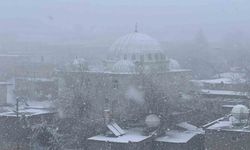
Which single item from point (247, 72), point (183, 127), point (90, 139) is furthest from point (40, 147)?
point (247, 72)

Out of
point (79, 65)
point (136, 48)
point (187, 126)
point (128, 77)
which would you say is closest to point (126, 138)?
point (187, 126)

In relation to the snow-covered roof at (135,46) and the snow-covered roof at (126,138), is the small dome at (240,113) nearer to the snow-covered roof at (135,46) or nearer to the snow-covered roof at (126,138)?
the snow-covered roof at (126,138)

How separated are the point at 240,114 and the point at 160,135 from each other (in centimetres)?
444

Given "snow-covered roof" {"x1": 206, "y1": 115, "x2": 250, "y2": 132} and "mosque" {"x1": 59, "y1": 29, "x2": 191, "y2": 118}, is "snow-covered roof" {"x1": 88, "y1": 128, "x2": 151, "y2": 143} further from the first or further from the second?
"mosque" {"x1": 59, "y1": 29, "x2": 191, "y2": 118}

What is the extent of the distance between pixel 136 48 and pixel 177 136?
1181 centimetres

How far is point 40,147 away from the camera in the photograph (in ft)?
76.2

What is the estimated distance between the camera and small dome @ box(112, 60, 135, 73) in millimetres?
33938

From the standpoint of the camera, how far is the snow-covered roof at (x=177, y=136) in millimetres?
24031

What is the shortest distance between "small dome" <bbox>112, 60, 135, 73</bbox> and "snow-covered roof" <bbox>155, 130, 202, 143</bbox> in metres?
8.07

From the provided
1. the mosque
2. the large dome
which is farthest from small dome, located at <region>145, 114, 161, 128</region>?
the large dome

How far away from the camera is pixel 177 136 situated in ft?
82.8

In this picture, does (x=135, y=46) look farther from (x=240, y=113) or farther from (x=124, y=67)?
(x=240, y=113)

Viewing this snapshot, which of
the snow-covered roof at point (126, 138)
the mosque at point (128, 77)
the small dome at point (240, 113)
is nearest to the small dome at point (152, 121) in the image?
the snow-covered roof at point (126, 138)

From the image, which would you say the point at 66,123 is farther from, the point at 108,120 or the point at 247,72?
the point at 247,72
